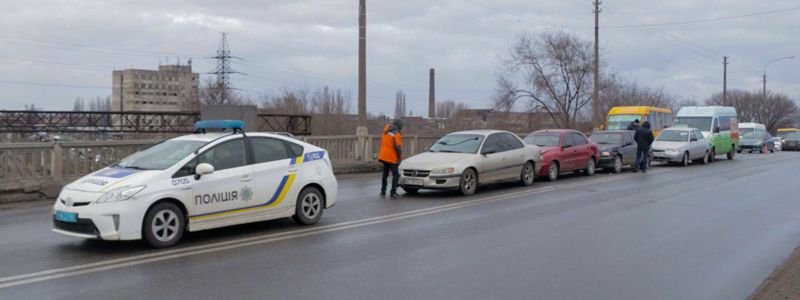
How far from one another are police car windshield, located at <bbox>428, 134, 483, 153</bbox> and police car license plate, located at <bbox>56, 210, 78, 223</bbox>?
8.79 m

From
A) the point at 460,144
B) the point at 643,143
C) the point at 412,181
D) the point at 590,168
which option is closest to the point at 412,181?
the point at 412,181

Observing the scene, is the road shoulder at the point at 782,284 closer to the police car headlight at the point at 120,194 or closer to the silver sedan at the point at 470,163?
the police car headlight at the point at 120,194

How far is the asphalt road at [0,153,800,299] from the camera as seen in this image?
618 centimetres

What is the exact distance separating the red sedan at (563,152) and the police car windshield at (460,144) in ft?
10.2

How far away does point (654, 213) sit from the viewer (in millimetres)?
11539

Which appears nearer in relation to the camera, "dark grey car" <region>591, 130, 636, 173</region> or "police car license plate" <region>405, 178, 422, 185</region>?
"police car license plate" <region>405, 178, 422, 185</region>

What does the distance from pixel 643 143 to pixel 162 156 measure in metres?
16.2

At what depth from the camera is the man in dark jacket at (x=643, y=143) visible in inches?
818

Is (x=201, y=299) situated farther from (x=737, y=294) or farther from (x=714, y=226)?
(x=714, y=226)

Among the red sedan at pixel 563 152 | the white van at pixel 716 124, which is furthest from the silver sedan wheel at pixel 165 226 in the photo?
the white van at pixel 716 124

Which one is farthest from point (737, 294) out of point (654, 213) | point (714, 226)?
point (654, 213)

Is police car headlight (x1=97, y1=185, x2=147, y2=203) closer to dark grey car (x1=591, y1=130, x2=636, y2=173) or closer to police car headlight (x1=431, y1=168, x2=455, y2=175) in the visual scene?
police car headlight (x1=431, y1=168, x2=455, y2=175)

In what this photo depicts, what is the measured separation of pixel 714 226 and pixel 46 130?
200ft

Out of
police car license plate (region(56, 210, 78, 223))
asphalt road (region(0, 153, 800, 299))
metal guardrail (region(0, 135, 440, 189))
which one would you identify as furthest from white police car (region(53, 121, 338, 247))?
metal guardrail (region(0, 135, 440, 189))
